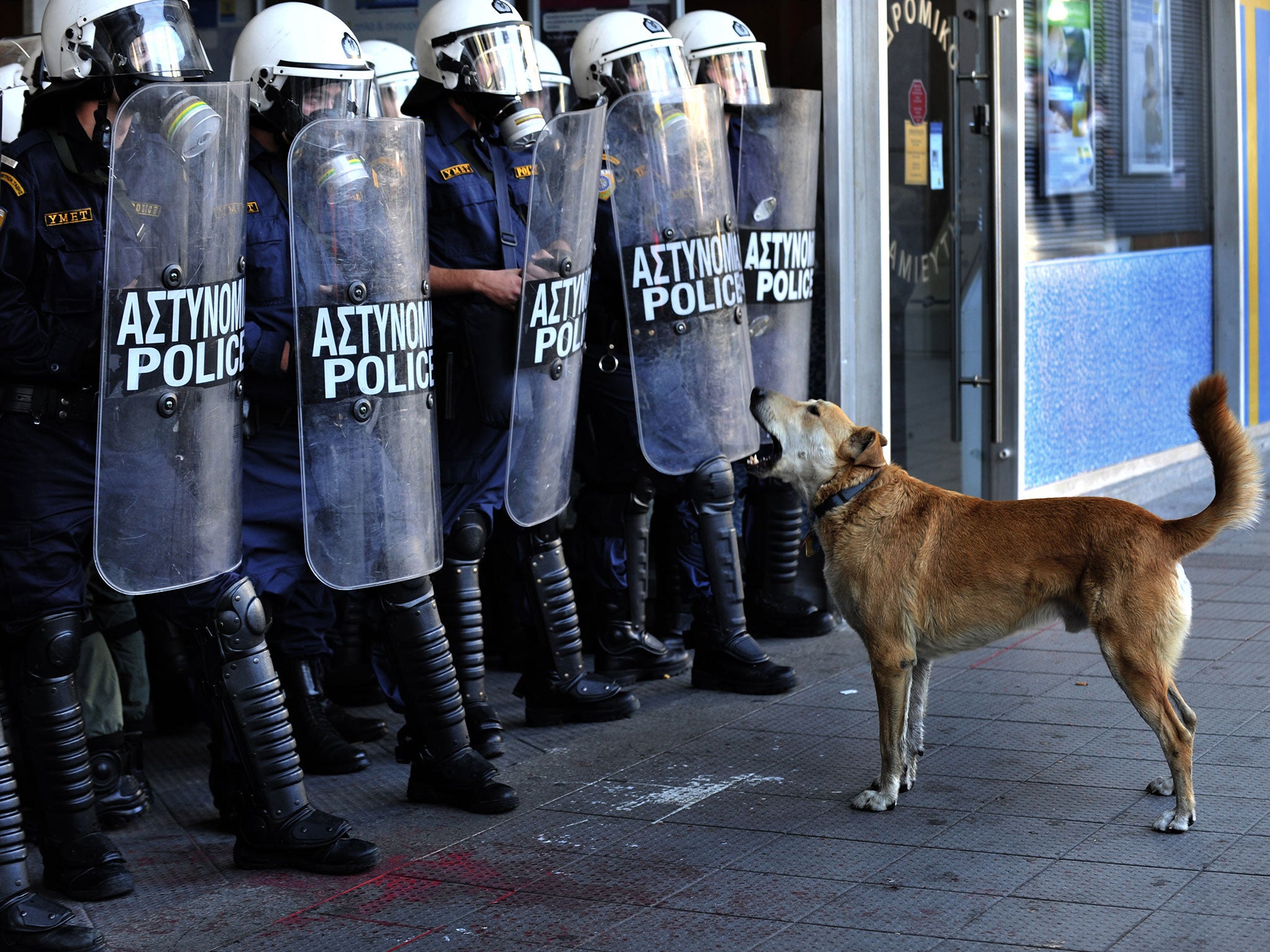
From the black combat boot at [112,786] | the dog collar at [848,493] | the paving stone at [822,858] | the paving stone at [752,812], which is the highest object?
the dog collar at [848,493]

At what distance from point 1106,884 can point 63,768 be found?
242 cm

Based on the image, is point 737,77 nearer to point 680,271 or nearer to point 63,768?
point 680,271

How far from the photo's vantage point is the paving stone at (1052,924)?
11.0ft

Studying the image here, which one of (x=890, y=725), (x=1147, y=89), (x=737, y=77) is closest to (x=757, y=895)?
(x=890, y=725)

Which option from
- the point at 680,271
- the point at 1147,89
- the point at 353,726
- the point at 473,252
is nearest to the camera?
the point at 473,252

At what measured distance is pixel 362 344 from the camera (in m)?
4.00

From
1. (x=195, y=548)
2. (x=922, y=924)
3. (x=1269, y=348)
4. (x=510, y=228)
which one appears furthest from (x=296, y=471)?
(x=1269, y=348)

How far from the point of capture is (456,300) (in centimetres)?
460

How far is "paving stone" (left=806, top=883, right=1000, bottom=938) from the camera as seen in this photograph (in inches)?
136

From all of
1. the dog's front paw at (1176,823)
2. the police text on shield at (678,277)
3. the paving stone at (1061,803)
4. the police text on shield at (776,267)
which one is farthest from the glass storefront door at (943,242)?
the dog's front paw at (1176,823)

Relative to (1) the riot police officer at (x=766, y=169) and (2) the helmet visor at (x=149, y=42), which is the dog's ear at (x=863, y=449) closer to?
(1) the riot police officer at (x=766, y=169)

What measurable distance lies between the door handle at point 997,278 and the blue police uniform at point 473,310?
11.5 feet

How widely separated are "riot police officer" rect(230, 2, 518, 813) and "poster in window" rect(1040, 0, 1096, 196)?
15.7ft

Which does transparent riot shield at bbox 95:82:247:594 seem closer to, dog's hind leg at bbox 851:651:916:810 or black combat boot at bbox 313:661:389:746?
black combat boot at bbox 313:661:389:746
